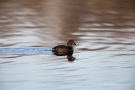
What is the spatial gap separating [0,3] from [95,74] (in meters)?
0.64

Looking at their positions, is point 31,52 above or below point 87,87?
above

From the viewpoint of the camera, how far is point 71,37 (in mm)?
1122

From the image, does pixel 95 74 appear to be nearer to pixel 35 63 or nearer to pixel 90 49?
pixel 90 49

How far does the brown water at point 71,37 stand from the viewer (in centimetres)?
108

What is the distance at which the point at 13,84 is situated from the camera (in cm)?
105

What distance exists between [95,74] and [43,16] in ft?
1.39

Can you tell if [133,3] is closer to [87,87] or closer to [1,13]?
[87,87]

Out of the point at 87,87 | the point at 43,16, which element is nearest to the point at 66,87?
the point at 87,87

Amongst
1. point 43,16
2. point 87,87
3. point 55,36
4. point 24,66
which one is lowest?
point 87,87

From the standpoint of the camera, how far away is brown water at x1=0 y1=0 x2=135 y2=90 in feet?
3.53

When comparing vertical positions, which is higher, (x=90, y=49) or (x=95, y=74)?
(x=90, y=49)

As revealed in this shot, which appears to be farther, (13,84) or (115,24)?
(115,24)

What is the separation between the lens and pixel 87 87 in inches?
42.8

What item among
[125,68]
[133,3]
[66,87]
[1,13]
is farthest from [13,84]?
[133,3]
